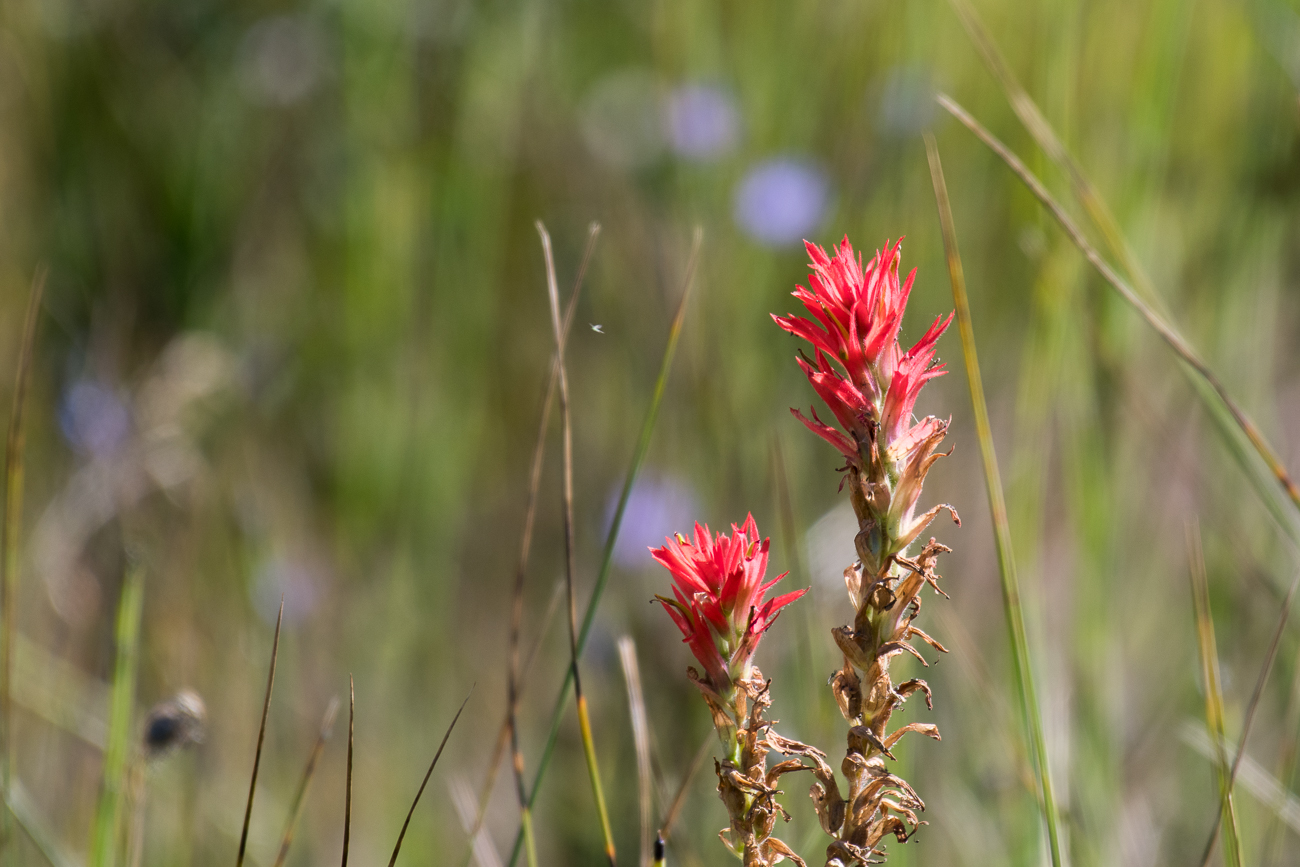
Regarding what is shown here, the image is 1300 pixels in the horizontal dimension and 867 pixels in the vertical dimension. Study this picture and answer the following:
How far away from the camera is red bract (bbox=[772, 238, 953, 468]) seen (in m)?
0.38

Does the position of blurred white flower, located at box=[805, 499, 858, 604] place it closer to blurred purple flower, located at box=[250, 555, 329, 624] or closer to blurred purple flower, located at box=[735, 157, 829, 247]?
blurred purple flower, located at box=[735, 157, 829, 247]

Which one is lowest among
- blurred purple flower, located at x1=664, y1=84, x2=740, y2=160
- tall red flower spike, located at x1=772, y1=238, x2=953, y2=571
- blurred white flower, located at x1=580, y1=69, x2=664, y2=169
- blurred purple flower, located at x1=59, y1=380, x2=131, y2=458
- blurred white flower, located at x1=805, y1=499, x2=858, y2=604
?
tall red flower spike, located at x1=772, y1=238, x2=953, y2=571

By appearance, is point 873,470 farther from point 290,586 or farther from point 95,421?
point 95,421

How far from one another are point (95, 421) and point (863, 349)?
1558mm

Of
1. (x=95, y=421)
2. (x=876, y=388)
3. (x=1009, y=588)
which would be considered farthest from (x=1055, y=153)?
(x=95, y=421)

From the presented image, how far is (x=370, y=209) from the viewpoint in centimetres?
180

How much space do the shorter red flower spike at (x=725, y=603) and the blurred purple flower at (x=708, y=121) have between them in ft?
4.40

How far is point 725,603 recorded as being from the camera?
0.40m

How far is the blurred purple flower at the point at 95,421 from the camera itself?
5.18ft

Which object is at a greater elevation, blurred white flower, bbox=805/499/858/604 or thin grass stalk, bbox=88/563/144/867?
A: blurred white flower, bbox=805/499/858/604

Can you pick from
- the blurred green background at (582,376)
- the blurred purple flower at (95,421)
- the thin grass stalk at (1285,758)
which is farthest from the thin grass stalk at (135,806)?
the blurred purple flower at (95,421)

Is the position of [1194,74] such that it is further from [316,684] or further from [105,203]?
[105,203]

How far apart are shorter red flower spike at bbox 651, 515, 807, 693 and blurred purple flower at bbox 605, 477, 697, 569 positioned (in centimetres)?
108

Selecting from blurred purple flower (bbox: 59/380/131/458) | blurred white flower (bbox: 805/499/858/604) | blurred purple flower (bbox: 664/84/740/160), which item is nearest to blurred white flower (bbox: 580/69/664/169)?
blurred purple flower (bbox: 664/84/740/160)
